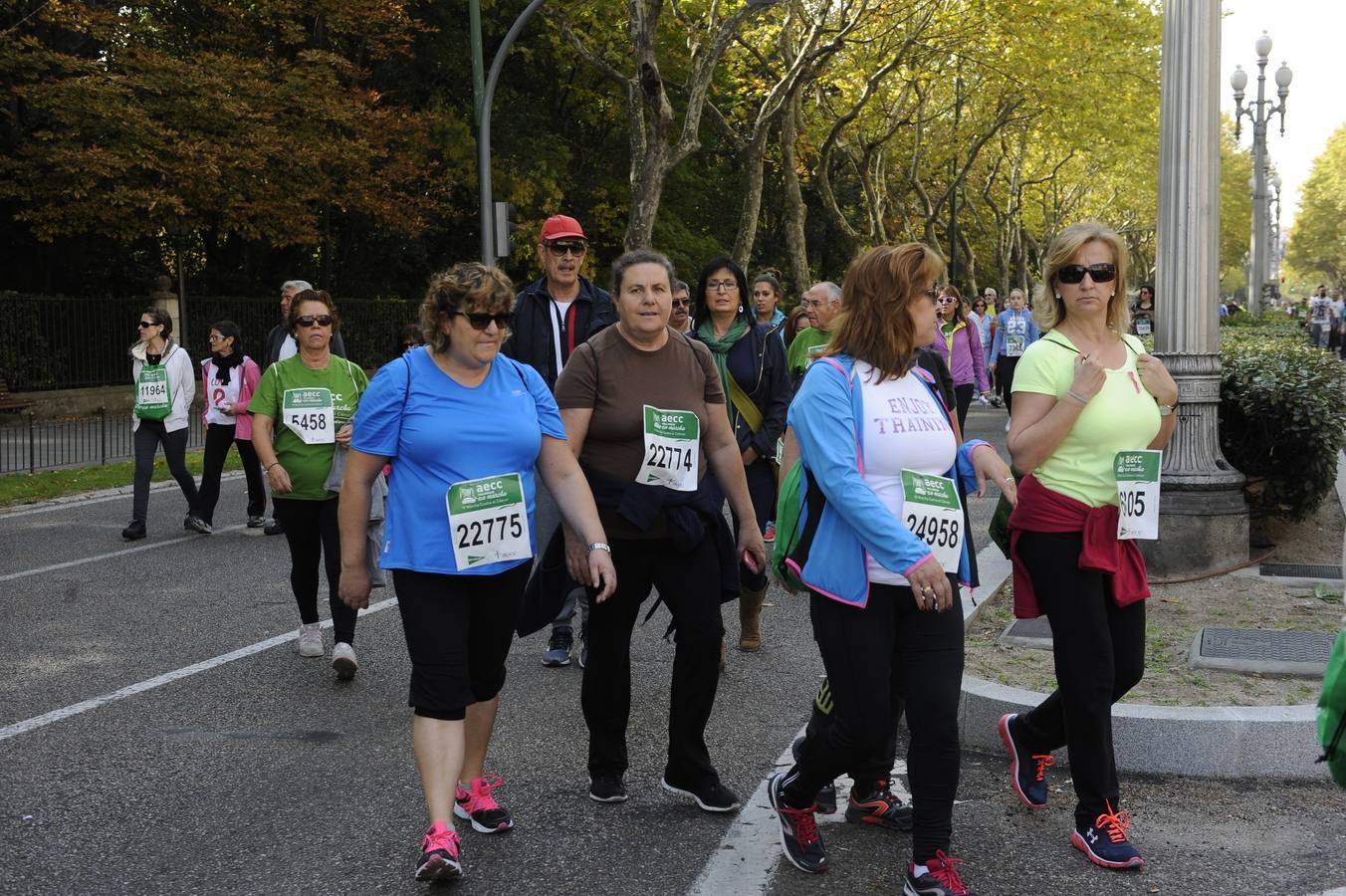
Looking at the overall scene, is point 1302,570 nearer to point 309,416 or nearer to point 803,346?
point 803,346

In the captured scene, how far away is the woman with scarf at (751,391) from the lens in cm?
705

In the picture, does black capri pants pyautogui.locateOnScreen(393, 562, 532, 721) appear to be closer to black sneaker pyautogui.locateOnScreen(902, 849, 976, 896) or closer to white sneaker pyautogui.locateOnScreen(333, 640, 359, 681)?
black sneaker pyautogui.locateOnScreen(902, 849, 976, 896)

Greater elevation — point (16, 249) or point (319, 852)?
point (16, 249)

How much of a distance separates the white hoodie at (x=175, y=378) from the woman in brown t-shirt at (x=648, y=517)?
7.75m

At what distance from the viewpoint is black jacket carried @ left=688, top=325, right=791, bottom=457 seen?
7.06m

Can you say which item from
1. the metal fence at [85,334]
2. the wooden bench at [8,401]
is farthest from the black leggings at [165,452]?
the metal fence at [85,334]

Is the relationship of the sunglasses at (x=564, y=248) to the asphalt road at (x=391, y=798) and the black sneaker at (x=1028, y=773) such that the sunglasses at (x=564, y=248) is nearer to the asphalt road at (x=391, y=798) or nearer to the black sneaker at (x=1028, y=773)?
the asphalt road at (x=391, y=798)

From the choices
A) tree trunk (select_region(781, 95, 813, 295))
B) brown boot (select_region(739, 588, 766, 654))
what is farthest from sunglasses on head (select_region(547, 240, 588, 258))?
tree trunk (select_region(781, 95, 813, 295))

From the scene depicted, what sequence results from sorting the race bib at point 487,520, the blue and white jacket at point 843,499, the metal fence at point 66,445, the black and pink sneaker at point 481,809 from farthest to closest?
the metal fence at point 66,445 < the black and pink sneaker at point 481,809 < the race bib at point 487,520 < the blue and white jacket at point 843,499

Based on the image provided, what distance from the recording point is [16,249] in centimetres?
2736

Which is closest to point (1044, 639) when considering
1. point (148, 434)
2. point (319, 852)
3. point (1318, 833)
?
point (1318, 833)

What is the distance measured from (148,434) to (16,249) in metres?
17.9

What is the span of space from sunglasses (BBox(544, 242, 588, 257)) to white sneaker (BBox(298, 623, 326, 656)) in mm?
2139

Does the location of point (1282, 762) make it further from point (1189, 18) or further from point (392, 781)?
point (1189, 18)
